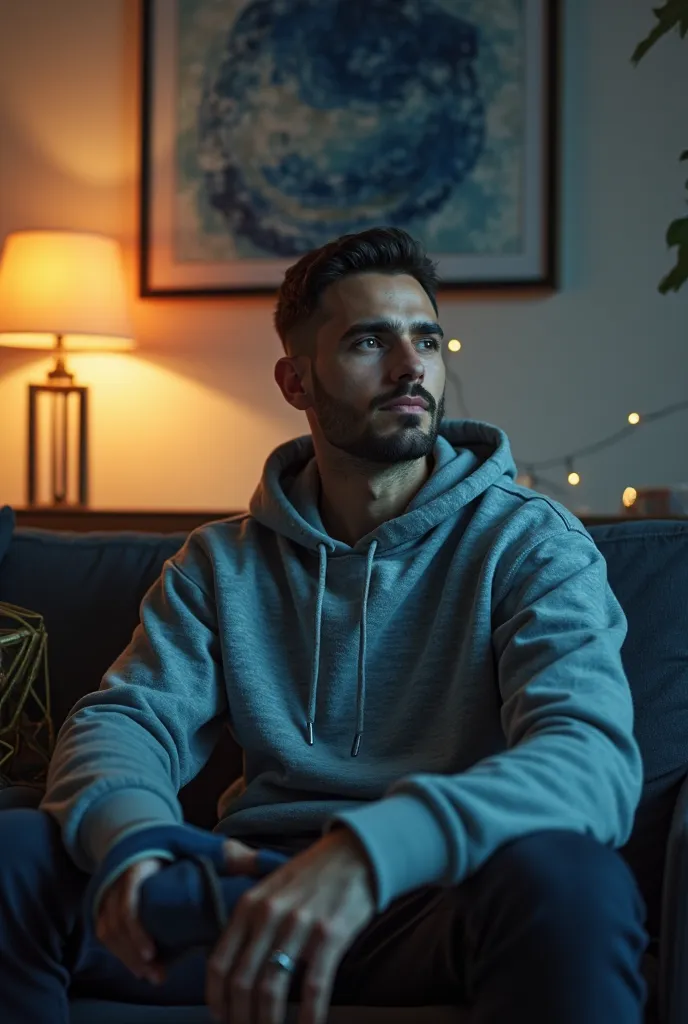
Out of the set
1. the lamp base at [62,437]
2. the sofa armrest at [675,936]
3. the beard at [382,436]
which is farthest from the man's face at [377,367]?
the lamp base at [62,437]

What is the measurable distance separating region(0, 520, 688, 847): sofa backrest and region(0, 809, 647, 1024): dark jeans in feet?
1.32

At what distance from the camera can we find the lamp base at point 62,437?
3158mm

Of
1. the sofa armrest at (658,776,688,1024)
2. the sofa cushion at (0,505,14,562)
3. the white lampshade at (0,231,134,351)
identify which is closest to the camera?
the sofa armrest at (658,776,688,1024)

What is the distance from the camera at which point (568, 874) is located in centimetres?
106

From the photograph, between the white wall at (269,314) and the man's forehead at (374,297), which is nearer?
the man's forehead at (374,297)

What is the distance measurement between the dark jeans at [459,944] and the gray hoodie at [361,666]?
0.06 meters

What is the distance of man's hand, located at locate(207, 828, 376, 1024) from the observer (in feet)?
3.35

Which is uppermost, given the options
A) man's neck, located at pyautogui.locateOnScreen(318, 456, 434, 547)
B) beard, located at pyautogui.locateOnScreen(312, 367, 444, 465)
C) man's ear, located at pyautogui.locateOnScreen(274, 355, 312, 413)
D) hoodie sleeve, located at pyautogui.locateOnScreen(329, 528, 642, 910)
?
man's ear, located at pyautogui.locateOnScreen(274, 355, 312, 413)

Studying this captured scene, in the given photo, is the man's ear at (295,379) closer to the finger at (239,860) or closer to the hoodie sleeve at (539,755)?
the hoodie sleeve at (539,755)

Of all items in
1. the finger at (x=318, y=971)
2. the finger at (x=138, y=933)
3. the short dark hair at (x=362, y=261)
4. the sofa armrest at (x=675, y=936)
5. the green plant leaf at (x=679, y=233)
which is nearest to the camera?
the finger at (x=318, y=971)

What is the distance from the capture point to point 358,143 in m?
3.12

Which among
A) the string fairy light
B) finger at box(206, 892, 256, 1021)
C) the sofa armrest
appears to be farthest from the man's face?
the string fairy light

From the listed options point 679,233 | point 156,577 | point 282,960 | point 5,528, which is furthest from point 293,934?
point 679,233

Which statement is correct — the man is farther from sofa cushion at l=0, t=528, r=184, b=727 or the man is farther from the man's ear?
sofa cushion at l=0, t=528, r=184, b=727
